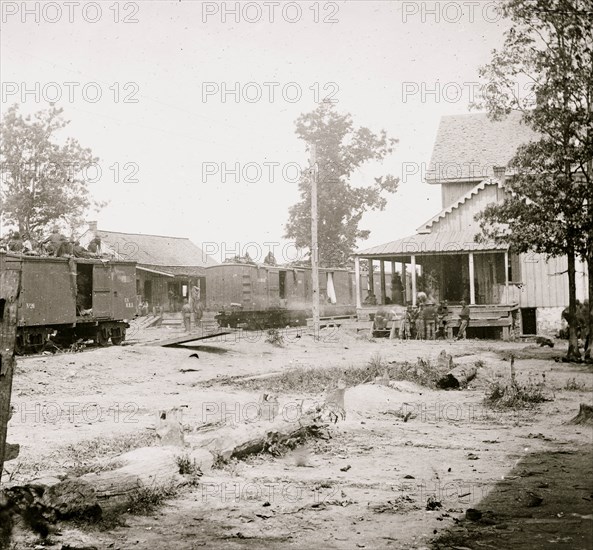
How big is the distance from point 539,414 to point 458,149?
2495cm

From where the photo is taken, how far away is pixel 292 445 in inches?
316

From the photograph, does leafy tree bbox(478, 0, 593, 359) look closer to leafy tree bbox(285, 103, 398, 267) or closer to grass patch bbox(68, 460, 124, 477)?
grass patch bbox(68, 460, 124, 477)

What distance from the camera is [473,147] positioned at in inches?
1291

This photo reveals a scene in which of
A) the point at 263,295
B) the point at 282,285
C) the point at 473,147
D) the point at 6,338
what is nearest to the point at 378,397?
the point at 6,338

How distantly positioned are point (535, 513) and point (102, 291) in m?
17.1

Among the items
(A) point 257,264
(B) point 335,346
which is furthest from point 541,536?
(A) point 257,264

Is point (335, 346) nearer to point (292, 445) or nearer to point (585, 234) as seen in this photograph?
point (585, 234)

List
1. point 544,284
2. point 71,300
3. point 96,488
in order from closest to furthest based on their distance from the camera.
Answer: point 96,488 → point 71,300 → point 544,284

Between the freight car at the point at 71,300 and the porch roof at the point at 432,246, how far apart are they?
1192cm

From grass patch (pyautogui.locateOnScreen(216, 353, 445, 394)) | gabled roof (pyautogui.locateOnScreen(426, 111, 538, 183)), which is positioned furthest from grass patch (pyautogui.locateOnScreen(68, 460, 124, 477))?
gabled roof (pyautogui.locateOnScreen(426, 111, 538, 183))

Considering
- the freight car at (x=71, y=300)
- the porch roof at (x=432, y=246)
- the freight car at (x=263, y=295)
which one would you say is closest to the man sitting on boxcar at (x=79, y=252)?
the freight car at (x=71, y=300)

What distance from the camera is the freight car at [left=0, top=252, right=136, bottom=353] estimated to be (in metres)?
17.4

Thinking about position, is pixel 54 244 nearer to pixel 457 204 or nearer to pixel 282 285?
pixel 282 285

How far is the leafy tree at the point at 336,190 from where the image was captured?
169 ft
